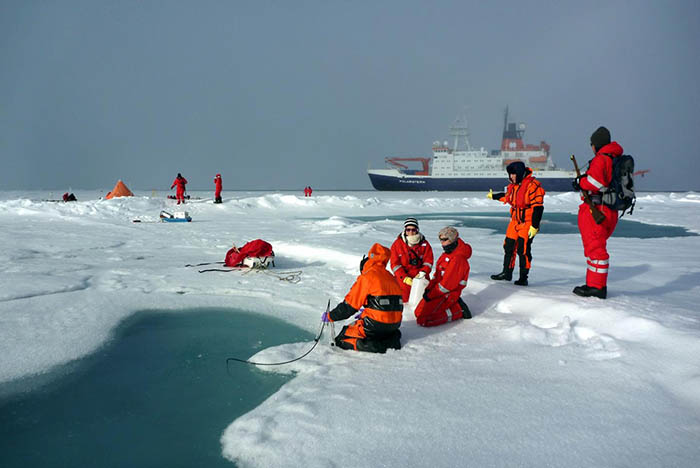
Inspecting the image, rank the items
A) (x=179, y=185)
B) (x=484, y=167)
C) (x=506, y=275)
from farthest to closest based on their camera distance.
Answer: (x=484, y=167), (x=179, y=185), (x=506, y=275)

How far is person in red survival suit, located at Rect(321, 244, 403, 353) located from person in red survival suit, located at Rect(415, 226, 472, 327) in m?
0.71


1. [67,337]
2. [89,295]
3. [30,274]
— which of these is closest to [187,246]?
[30,274]

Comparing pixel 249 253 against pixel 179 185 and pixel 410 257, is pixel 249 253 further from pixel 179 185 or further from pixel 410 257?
pixel 179 185

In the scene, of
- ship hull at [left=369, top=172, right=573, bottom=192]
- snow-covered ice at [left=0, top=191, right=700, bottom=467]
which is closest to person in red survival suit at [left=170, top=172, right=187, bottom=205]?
snow-covered ice at [left=0, top=191, right=700, bottom=467]

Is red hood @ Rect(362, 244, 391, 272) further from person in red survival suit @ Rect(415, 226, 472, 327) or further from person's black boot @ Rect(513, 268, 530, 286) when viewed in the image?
person's black boot @ Rect(513, 268, 530, 286)

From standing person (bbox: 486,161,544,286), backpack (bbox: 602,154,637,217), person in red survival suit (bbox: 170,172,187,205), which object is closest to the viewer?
backpack (bbox: 602,154,637,217)

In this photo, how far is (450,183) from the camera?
5878 centimetres

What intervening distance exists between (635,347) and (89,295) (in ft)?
17.9

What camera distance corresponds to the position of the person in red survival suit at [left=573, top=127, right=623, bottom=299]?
3732 millimetres

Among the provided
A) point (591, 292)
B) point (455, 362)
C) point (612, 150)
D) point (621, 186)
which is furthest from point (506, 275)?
point (455, 362)

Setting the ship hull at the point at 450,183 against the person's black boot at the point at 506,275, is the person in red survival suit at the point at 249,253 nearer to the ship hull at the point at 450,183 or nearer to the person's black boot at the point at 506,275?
the person's black boot at the point at 506,275

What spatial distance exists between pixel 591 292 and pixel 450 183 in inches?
2231

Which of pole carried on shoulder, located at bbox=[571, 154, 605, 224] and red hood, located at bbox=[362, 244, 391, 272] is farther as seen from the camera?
pole carried on shoulder, located at bbox=[571, 154, 605, 224]

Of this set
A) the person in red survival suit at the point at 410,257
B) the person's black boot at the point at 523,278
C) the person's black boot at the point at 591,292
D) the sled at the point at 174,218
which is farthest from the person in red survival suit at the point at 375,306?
the sled at the point at 174,218
